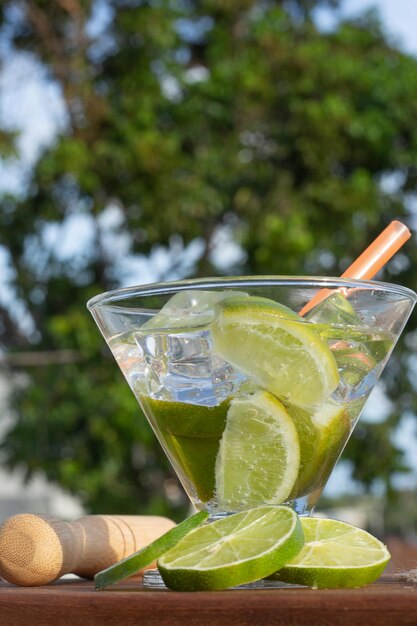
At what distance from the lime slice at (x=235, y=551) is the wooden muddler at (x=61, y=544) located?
14 centimetres

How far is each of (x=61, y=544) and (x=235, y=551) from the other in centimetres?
22

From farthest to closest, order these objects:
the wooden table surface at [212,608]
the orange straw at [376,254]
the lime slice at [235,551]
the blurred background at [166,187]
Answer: the blurred background at [166,187], the orange straw at [376,254], the lime slice at [235,551], the wooden table surface at [212,608]

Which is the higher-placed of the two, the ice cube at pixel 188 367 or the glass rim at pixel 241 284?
the glass rim at pixel 241 284

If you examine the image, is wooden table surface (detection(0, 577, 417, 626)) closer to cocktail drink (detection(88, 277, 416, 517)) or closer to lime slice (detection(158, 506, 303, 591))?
lime slice (detection(158, 506, 303, 591))

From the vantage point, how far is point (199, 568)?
0.66 meters

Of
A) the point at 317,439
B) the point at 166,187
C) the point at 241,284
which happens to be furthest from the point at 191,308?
the point at 166,187

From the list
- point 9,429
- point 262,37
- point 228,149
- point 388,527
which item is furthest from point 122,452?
point 388,527

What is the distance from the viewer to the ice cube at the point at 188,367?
0.80 meters

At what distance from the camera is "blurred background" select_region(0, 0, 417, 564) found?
191 inches

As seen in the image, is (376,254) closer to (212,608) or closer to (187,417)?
(187,417)

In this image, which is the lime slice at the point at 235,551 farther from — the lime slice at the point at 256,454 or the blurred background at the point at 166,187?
the blurred background at the point at 166,187

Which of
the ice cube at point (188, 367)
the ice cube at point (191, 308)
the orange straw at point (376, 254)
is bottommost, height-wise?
the ice cube at point (188, 367)

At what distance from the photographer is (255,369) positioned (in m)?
0.79

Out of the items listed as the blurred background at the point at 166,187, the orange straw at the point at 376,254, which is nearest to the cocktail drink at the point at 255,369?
the orange straw at the point at 376,254
